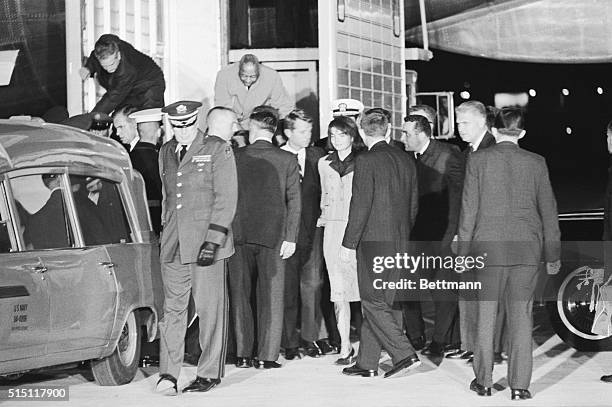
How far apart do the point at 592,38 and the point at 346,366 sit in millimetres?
4017

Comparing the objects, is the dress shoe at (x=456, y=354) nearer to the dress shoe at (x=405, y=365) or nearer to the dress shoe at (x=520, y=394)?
the dress shoe at (x=405, y=365)

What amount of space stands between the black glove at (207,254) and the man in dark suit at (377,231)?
97cm

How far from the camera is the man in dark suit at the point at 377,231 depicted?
942 centimetres

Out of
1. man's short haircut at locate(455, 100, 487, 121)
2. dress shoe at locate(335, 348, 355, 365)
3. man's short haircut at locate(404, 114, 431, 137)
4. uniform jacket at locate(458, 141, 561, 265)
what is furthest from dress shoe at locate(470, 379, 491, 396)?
man's short haircut at locate(404, 114, 431, 137)

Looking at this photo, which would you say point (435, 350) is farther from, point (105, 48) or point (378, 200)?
point (105, 48)

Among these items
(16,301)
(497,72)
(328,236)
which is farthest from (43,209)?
(497,72)

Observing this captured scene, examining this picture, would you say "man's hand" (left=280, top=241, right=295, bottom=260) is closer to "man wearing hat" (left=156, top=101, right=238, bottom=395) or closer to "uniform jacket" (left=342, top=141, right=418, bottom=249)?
"uniform jacket" (left=342, top=141, right=418, bottom=249)

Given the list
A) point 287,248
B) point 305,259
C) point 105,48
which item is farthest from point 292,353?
point 105,48

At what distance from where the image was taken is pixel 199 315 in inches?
357

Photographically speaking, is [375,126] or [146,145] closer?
[375,126]

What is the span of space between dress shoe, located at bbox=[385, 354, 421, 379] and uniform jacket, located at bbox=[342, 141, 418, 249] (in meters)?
0.81

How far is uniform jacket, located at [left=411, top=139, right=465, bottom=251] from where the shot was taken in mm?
10633

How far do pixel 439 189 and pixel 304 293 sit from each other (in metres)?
1.32

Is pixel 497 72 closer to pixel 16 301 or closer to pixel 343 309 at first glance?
pixel 343 309
